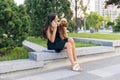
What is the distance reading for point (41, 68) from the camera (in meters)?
4.45

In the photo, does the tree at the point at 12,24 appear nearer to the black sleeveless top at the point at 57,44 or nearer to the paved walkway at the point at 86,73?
the black sleeveless top at the point at 57,44

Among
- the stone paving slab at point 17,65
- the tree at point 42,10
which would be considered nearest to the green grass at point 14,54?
the stone paving slab at point 17,65

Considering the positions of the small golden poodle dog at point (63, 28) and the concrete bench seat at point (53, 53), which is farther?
the small golden poodle dog at point (63, 28)

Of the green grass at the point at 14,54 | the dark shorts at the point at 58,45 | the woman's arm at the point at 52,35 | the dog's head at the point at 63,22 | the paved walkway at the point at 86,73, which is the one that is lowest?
the paved walkway at the point at 86,73

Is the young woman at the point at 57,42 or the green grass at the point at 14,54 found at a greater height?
the young woman at the point at 57,42

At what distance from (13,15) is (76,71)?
1.83 meters

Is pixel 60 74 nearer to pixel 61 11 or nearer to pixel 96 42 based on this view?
pixel 96 42

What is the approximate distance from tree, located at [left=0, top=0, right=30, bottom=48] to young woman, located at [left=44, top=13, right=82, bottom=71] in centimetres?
62

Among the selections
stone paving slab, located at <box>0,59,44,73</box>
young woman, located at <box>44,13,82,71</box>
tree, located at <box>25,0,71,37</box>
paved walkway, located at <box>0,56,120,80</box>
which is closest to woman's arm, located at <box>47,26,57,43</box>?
young woman, located at <box>44,13,82,71</box>

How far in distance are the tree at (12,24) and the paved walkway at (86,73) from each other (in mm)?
1073

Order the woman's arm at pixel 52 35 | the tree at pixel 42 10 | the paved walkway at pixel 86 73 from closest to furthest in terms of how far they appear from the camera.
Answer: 1. the paved walkway at pixel 86 73
2. the woman's arm at pixel 52 35
3. the tree at pixel 42 10

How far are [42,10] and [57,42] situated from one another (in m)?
3.13

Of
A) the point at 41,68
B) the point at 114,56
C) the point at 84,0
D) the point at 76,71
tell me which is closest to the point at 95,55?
the point at 114,56

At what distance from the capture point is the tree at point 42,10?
7574 mm
